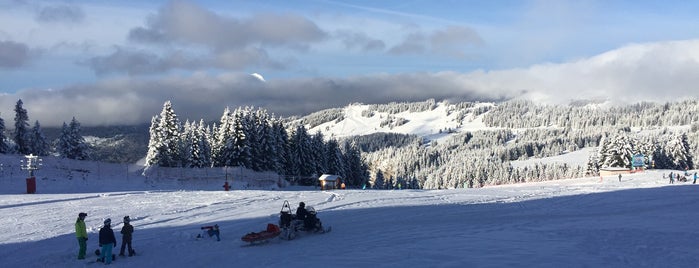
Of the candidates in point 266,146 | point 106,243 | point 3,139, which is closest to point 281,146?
point 266,146

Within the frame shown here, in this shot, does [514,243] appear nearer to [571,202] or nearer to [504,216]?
[504,216]

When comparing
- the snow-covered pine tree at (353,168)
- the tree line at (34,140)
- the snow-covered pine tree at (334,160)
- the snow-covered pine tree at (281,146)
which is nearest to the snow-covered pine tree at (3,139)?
the tree line at (34,140)

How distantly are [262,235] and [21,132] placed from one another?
6464cm

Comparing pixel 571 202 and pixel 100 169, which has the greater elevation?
pixel 100 169

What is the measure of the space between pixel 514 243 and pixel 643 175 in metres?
56.0

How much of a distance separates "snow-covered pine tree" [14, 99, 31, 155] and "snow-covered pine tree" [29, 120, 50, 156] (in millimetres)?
677

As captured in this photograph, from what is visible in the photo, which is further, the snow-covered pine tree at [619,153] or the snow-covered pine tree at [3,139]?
the snow-covered pine tree at [619,153]

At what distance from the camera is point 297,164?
78.1 meters

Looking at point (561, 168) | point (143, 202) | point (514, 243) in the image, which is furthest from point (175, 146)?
point (561, 168)

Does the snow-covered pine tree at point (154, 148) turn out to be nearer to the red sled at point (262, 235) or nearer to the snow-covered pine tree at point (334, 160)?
the snow-covered pine tree at point (334, 160)

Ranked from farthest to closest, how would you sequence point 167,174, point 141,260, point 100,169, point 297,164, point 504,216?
point 297,164, point 167,174, point 100,169, point 504,216, point 141,260

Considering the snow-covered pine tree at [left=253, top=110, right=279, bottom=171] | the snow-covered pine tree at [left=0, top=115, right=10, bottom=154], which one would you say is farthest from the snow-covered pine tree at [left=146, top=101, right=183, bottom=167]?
the snow-covered pine tree at [left=0, top=115, right=10, bottom=154]

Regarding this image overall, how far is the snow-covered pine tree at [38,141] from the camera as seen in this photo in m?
70.8

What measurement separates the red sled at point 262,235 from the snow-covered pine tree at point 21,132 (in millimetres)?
63388
